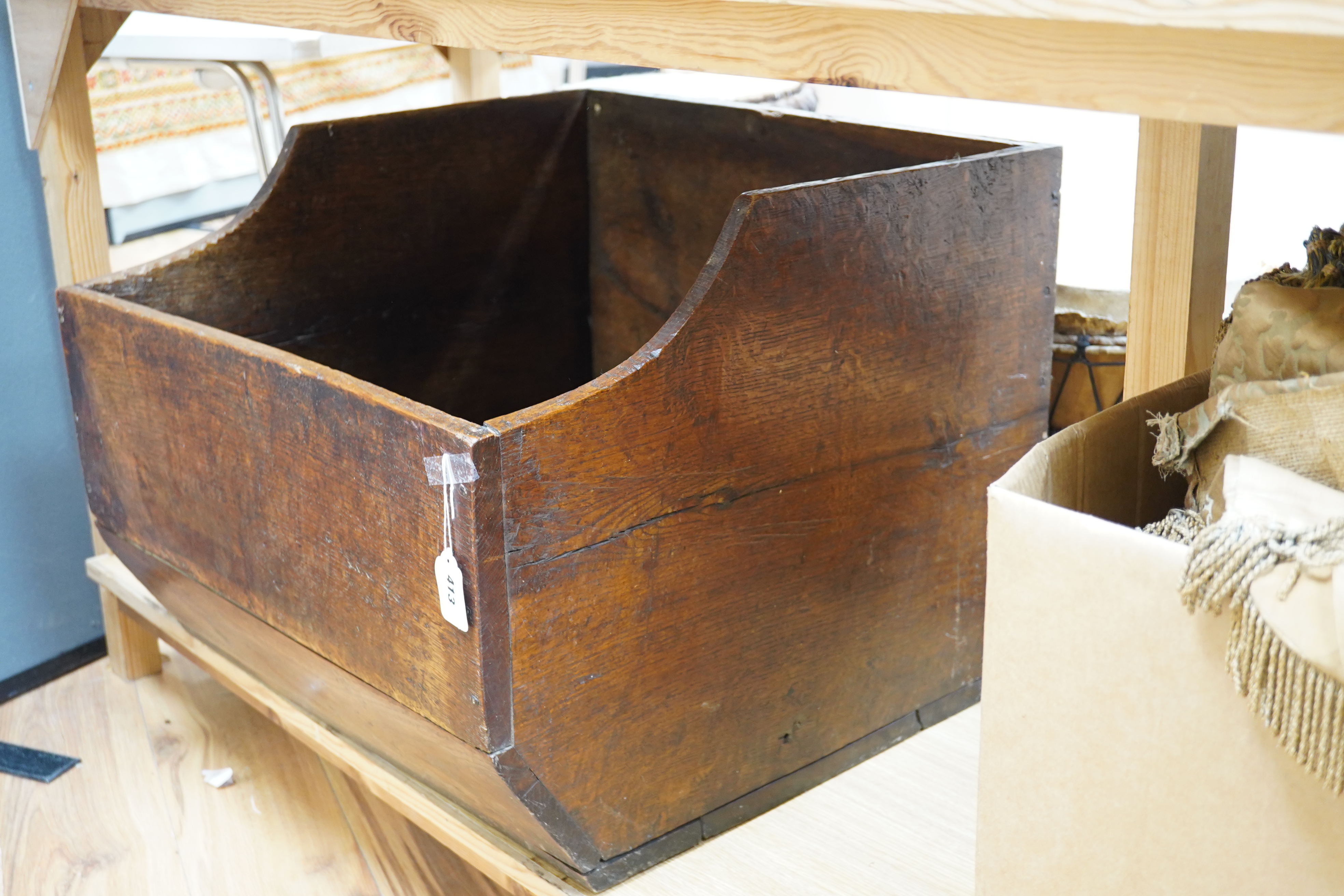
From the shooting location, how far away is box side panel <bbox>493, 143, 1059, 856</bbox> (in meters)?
0.81

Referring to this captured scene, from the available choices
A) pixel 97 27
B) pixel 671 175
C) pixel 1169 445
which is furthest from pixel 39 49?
pixel 1169 445

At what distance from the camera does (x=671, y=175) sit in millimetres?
1406

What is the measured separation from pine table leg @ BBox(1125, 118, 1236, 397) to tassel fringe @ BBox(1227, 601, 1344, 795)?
19.0 inches

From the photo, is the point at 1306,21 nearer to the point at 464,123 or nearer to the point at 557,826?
the point at 557,826

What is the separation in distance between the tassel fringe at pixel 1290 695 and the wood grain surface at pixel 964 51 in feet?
0.72

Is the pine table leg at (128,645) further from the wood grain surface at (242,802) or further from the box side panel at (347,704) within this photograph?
the box side panel at (347,704)

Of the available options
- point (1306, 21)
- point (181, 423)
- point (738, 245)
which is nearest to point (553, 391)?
point (181, 423)

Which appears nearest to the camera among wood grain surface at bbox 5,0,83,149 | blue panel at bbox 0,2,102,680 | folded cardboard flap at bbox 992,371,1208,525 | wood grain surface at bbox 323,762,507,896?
folded cardboard flap at bbox 992,371,1208,525

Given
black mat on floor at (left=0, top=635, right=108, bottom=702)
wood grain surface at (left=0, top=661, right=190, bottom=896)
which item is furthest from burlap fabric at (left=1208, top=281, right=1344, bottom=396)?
black mat on floor at (left=0, top=635, right=108, bottom=702)

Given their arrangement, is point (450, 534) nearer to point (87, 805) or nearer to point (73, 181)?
point (87, 805)

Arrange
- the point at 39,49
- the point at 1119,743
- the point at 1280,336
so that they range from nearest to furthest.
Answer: the point at 1119,743
the point at 1280,336
the point at 39,49

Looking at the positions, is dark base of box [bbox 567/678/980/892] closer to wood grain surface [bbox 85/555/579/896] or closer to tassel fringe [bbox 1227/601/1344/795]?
wood grain surface [bbox 85/555/579/896]

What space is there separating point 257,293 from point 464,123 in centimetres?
30

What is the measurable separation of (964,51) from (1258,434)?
0.28 metres
